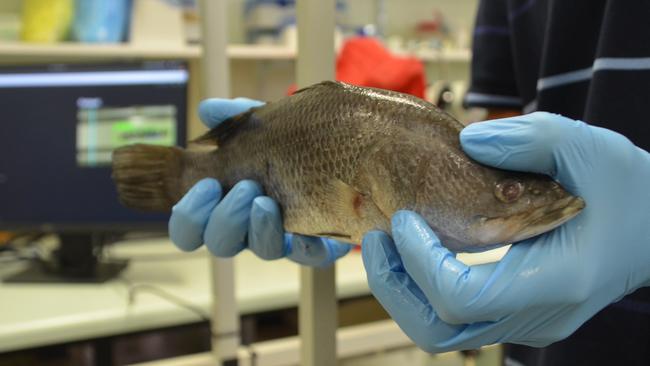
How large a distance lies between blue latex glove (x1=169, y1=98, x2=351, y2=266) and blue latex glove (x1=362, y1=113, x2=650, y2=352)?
A: 0.20 metres

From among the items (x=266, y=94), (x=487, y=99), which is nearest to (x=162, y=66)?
(x=266, y=94)

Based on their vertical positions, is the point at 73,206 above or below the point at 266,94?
below

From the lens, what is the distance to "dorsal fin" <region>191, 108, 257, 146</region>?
2.00ft

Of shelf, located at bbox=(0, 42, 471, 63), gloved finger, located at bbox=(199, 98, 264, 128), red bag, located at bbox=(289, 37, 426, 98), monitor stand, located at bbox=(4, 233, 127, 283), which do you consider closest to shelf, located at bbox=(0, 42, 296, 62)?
shelf, located at bbox=(0, 42, 471, 63)

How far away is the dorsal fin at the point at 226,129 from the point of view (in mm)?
610

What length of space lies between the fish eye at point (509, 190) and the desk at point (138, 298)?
2.56 feet

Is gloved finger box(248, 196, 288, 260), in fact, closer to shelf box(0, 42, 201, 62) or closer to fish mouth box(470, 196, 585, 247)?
fish mouth box(470, 196, 585, 247)

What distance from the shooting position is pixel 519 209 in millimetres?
405

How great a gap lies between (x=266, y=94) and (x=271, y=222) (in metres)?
1.42

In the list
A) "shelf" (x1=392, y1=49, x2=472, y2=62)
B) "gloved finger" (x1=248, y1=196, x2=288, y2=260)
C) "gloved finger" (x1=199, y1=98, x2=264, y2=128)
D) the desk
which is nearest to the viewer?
"gloved finger" (x1=248, y1=196, x2=288, y2=260)

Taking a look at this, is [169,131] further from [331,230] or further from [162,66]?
[331,230]

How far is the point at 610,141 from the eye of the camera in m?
0.43

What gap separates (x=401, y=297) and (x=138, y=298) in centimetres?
79

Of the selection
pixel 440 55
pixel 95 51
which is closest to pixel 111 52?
pixel 95 51
